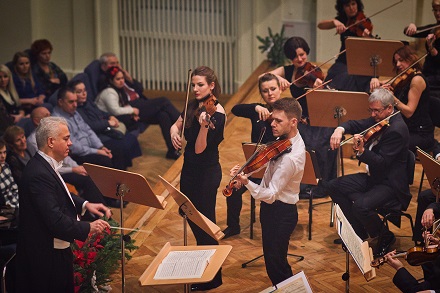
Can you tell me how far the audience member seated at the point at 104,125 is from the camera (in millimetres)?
7715

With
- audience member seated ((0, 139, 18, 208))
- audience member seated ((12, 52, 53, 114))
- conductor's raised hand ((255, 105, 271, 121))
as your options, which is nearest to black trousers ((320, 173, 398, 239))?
conductor's raised hand ((255, 105, 271, 121))

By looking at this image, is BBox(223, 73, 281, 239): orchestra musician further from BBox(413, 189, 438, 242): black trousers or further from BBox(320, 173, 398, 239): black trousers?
BBox(413, 189, 438, 242): black trousers

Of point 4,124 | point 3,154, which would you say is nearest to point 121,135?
point 4,124

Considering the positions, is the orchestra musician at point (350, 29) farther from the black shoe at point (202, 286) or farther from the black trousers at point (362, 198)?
the black shoe at point (202, 286)

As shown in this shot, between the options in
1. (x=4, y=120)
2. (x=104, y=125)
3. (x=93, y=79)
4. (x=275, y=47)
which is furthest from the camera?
(x=275, y=47)

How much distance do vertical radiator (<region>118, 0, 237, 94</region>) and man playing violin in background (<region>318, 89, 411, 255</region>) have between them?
464 centimetres

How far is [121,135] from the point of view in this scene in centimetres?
808

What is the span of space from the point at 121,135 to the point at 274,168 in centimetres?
330

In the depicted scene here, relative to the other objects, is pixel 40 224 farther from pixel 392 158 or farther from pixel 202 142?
pixel 392 158

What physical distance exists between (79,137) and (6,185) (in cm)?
136

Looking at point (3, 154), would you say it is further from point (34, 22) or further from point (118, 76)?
point (34, 22)

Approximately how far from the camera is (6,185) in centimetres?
624

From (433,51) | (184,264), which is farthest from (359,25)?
(184,264)

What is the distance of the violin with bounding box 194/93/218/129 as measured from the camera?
5305 millimetres
